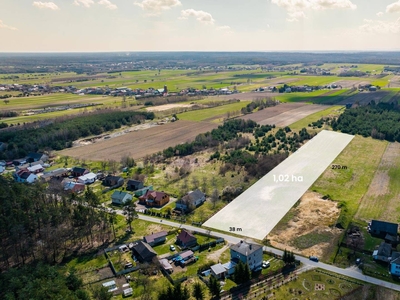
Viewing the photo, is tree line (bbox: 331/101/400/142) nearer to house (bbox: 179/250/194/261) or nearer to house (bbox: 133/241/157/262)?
house (bbox: 179/250/194/261)

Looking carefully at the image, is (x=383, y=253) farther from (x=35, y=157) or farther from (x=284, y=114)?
(x=284, y=114)

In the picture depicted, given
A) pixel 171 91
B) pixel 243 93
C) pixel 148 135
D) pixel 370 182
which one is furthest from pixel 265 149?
pixel 171 91

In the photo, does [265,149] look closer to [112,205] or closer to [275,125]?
[275,125]

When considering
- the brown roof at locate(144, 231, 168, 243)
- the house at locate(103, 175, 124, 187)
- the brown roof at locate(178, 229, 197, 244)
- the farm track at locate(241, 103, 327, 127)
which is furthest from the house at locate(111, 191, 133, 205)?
the farm track at locate(241, 103, 327, 127)

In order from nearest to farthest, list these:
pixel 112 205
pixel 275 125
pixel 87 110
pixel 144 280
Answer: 1. pixel 144 280
2. pixel 112 205
3. pixel 275 125
4. pixel 87 110

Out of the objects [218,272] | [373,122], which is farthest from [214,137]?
[218,272]

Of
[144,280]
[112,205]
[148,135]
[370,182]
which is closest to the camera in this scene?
[144,280]
